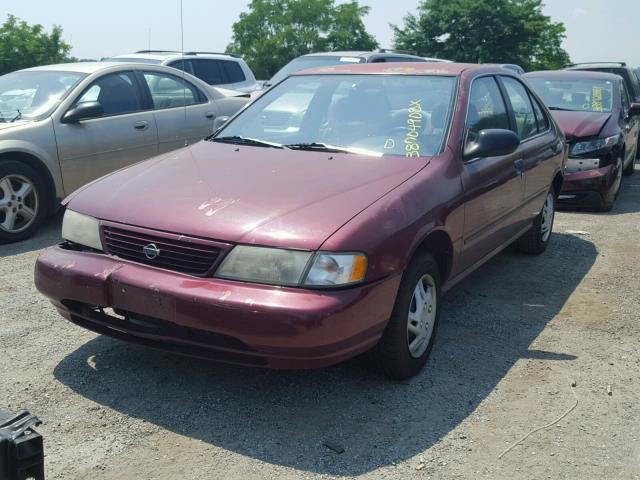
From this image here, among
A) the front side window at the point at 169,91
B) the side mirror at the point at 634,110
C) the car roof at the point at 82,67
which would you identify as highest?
the car roof at the point at 82,67

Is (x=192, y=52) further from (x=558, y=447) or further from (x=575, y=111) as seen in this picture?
(x=558, y=447)

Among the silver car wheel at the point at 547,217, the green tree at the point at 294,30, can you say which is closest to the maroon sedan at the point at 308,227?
the silver car wheel at the point at 547,217

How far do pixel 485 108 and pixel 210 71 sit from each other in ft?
29.0

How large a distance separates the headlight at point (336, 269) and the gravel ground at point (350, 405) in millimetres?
683

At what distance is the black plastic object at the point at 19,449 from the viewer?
1.94 metres

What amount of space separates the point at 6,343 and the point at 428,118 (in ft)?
9.10

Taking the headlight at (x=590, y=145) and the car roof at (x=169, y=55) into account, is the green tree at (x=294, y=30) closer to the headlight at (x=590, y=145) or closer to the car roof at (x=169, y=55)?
the car roof at (x=169, y=55)

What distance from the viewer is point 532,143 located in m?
5.47

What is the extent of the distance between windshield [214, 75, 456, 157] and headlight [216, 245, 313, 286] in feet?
4.09

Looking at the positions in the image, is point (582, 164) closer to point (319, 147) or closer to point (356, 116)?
point (356, 116)

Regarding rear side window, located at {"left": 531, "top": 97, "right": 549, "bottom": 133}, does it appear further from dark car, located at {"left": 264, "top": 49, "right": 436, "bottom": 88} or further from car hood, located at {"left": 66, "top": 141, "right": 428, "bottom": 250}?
dark car, located at {"left": 264, "top": 49, "right": 436, "bottom": 88}

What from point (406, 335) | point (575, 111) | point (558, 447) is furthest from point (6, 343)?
point (575, 111)

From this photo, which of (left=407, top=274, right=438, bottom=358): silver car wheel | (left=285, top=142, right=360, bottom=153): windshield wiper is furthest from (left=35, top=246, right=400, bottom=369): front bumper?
(left=285, top=142, right=360, bottom=153): windshield wiper

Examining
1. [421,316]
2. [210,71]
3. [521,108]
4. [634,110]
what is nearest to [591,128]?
[634,110]
